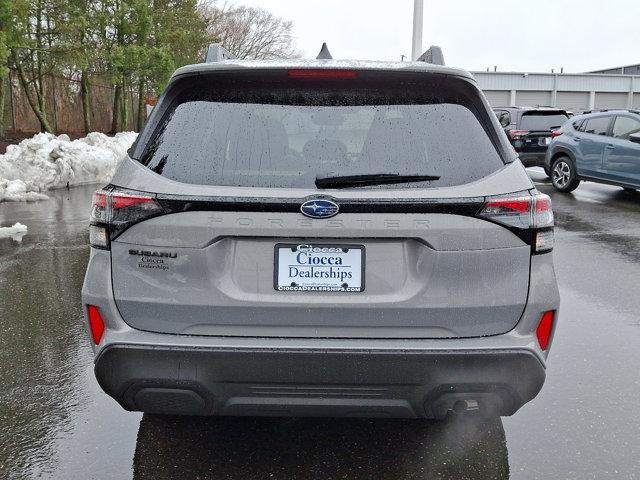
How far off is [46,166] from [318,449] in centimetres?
1254

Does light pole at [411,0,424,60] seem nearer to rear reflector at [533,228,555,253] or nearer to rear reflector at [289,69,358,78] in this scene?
rear reflector at [289,69,358,78]

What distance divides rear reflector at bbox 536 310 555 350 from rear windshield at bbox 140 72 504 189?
62 centimetres

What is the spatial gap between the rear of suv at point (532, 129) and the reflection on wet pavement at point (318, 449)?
49.7 ft

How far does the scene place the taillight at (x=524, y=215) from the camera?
2.57 m

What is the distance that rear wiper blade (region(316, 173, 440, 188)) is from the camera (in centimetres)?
254

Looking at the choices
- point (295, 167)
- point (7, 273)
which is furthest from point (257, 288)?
point (7, 273)

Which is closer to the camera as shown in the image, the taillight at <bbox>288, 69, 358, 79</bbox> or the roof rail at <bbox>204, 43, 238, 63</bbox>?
the taillight at <bbox>288, 69, 358, 79</bbox>

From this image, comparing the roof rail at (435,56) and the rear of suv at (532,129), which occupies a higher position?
the roof rail at (435,56)

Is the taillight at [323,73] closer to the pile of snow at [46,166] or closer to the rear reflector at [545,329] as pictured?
the rear reflector at [545,329]

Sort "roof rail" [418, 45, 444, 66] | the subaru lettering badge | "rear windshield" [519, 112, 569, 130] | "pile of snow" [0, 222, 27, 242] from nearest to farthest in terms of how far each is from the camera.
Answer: the subaru lettering badge → "roof rail" [418, 45, 444, 66] → "pile of snow" [0, 222, 27, 242] → "rear windshield" [519, 112, 569, 130]

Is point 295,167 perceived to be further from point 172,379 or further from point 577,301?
point 577,301

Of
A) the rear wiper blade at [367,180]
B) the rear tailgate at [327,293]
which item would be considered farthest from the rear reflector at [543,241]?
the rear wiper blade at [367,180]

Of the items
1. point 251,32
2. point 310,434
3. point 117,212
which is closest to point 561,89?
point 251,32

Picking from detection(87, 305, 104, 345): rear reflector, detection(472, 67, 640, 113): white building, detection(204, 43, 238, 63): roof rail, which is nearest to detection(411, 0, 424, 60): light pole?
detection(204, 43, 238, 63): roof rail
